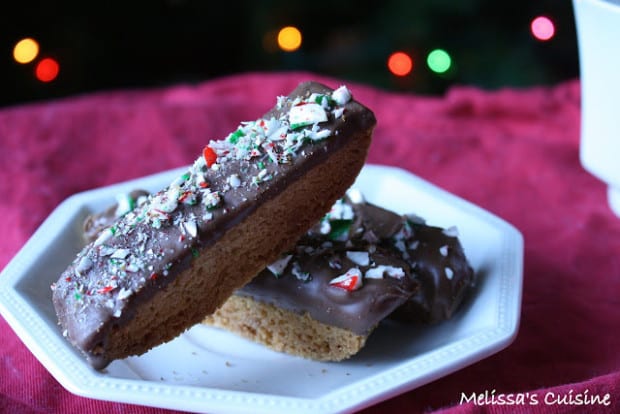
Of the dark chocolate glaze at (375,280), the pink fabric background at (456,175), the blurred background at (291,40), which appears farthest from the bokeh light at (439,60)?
the dark chocolate glaze at (375,280)

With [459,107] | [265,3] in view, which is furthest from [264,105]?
[459,107]

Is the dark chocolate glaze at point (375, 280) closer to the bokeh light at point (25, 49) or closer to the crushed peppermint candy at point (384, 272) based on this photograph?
the crushed peppermint candy at point (384, 272)

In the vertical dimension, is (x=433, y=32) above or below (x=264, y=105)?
above

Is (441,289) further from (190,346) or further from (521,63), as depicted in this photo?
(521,63)

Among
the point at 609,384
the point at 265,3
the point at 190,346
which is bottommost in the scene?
the point at 190,346

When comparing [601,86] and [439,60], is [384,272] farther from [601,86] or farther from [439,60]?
[439,60]

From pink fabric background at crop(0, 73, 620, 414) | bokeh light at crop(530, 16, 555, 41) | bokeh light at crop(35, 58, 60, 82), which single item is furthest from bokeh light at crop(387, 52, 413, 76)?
bokeh light at crop(35, 58, 60, 82)

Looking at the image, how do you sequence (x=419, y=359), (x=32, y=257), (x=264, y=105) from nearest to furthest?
(x=419, y=359) → (x=32, y=257) → (x=264, y=105)
